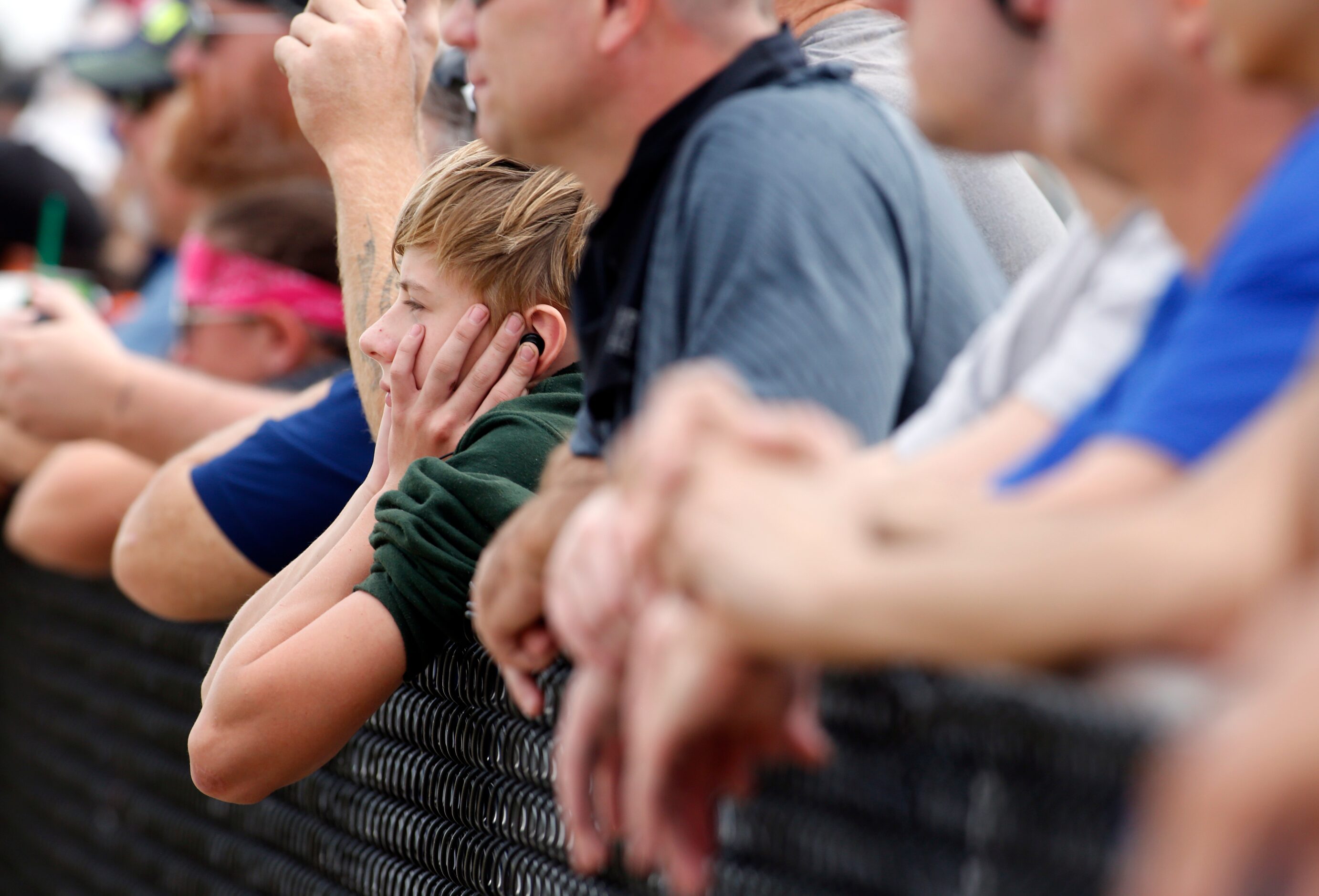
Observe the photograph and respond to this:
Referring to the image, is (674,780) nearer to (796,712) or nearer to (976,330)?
(796,712)

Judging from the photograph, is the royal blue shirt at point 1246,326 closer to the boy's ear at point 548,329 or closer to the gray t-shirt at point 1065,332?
the gray t-shirt at point 1065,332

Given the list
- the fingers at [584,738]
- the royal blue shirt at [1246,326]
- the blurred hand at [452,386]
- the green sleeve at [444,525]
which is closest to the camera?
the royal blue shirt at [1246,326]

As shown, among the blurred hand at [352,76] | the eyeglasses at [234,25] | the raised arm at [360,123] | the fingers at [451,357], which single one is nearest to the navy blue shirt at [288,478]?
the raised arm at [360,123]

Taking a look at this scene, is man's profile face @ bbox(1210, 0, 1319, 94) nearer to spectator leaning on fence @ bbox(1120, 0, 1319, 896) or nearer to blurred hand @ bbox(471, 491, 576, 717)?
spectator leaning on fence @ bbox(1120, 0, 1319, 896)

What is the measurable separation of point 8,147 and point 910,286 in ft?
18.3

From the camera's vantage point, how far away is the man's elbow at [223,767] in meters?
2.37

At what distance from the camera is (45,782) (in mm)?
4840

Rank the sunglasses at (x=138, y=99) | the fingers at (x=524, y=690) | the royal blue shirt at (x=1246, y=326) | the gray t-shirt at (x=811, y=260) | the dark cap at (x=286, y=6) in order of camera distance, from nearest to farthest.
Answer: the royal blue shirt at (x=1246, y=326) < the gray t-shirt at (x=811, y=260) < the fingers at (x=524, y=690) < the dark cap at (x=286, y=6) < the sunglasses at (x=138, y=99)

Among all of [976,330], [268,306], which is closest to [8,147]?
[268,306]

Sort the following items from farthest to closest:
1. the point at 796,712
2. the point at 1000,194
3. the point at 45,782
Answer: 1. the point at 45,782
2. the point at 1000,194
3. the point at 796,712

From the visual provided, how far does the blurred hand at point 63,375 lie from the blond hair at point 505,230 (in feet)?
4.76

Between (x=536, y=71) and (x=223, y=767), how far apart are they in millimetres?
1153

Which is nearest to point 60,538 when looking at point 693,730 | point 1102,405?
point 693,730

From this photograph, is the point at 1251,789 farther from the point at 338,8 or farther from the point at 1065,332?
the point at 338,8
